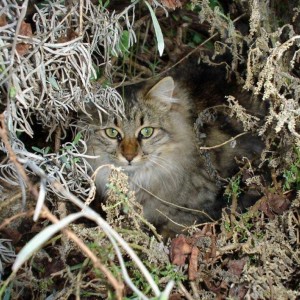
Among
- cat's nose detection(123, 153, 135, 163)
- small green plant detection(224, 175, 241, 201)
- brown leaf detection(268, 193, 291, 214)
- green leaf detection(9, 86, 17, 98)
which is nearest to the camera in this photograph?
green leaf detection(9, 86, 17, 98)

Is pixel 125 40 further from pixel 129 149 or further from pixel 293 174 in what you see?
pixel 293 174

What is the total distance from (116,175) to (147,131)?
79cm

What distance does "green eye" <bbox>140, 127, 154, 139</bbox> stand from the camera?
2791mm

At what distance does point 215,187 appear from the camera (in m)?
2.92

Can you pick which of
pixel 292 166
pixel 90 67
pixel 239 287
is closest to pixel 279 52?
pixel 292 166

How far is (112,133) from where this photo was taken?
2.76m

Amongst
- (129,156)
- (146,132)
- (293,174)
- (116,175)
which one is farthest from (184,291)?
(146,132)

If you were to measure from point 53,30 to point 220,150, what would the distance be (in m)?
1.22

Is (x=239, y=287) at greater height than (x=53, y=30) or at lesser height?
lesser

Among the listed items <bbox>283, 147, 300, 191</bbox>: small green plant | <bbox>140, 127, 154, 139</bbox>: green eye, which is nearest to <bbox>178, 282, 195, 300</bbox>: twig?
<bbox>283, 147, 300, 191</bbox>: small green plant

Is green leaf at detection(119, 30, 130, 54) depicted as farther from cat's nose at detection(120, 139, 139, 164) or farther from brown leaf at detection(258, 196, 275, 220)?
brown leaf at detection(258, 196, 275, 220)

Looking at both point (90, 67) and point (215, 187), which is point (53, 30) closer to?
point (90, 67)

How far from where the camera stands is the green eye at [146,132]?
2791 mm

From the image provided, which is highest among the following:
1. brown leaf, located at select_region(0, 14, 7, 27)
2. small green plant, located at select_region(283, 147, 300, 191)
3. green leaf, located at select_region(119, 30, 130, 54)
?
brown leaf, located at select_region(0, 14, 7, 27)
